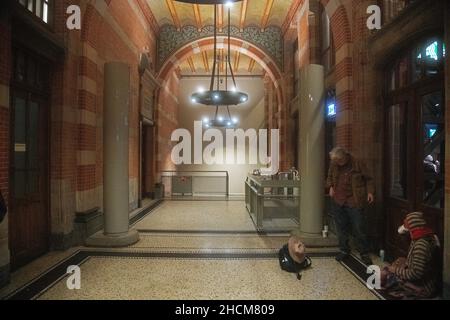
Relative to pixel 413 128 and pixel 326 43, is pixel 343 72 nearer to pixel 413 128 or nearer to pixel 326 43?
pixel 413 128

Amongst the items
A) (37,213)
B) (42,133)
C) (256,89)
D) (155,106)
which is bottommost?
(37,213)

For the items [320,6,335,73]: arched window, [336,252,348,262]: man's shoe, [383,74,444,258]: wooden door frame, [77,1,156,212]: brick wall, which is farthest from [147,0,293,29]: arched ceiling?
[336,252,348,262]: man's shoe

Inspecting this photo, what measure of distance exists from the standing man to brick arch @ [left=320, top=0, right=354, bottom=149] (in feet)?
3.11

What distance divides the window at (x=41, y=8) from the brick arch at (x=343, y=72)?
431cm

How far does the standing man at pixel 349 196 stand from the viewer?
12.3ft

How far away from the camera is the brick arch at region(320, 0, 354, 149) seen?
4.65 meters

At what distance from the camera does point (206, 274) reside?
135 inches

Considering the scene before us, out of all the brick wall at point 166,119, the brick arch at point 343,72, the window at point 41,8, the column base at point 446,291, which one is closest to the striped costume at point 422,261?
the column base at point 446,291

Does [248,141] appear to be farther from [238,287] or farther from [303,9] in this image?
[238,287]

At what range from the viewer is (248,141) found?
49.5 ft

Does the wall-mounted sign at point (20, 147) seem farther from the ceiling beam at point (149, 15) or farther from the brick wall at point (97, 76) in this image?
the ceiling beam at point (149, 15)

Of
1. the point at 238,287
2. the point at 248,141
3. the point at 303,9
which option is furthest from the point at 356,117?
the point at 248,141

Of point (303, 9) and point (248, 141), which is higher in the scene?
point (303, 9)

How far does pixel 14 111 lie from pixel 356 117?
449 centimetres
